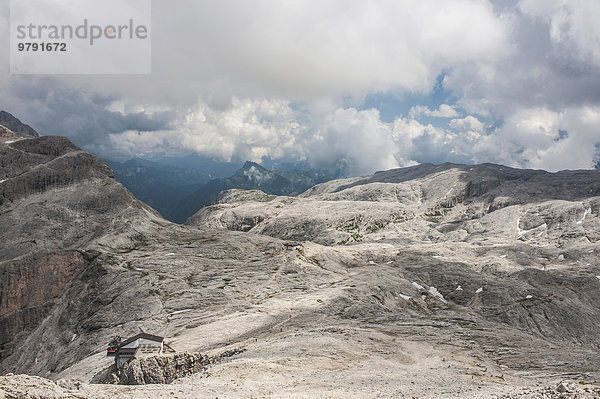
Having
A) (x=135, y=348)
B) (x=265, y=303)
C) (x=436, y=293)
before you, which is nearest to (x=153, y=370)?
(x=135, y=348)

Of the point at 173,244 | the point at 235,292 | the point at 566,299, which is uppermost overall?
the point at 173,244

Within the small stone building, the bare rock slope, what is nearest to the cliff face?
the bare rock slope

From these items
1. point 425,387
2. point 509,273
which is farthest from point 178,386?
point 509,273

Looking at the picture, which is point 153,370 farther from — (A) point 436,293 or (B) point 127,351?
(A) point 436,293

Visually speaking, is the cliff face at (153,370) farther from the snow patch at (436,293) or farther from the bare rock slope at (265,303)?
the snow patch at (436,293)

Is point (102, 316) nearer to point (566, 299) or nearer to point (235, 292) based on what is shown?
point (235, 292)

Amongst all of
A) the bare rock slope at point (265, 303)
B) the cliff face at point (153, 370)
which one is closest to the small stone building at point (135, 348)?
the cliff face at point (153, 370)

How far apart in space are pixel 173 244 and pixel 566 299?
139m

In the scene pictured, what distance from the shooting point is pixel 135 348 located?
4653 cm

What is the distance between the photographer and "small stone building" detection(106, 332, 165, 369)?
149ft

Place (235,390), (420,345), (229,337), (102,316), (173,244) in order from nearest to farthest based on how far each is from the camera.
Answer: (235,390) < (420,345) < (229,337) < (102,316) < (173,244)

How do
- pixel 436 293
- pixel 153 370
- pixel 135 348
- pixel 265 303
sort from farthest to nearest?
pixel 436 293, pixel 265 303, pixel 135 348, pixel 153 370

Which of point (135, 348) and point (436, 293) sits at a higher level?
point (135, 348)

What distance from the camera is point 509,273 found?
131m
